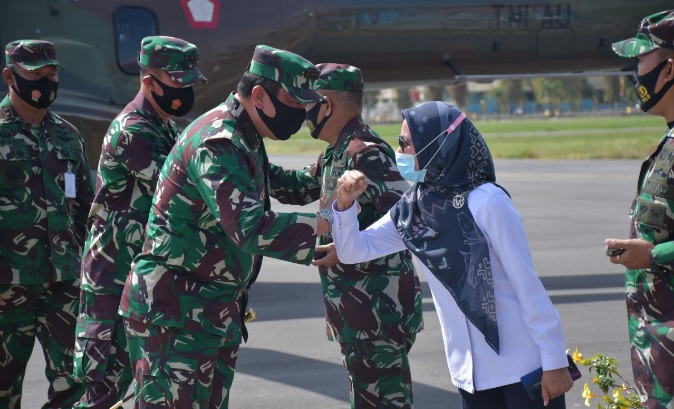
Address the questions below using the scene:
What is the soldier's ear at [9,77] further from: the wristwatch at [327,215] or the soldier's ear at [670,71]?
the soldier's ear at [670,71]

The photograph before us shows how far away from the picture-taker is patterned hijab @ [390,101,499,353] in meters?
3.68

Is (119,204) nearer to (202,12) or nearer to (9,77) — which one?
(9,77)

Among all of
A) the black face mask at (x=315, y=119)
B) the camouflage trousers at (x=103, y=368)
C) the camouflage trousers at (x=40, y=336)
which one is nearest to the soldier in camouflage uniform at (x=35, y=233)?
the camouflage trousers at (x=40, y=336)

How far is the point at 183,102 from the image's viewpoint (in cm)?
530

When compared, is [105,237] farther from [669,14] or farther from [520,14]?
[520,14]

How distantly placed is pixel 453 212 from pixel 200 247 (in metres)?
1.01

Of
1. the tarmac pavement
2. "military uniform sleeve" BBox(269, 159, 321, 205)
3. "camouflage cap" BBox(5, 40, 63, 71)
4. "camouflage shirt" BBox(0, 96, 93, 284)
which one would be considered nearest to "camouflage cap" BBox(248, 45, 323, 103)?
"military uniform sleeve" BBox(269, 159, 321, 205)

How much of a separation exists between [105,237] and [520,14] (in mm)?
7347

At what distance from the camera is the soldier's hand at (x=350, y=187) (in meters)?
3.95

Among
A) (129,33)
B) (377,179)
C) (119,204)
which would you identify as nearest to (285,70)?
(377,179)

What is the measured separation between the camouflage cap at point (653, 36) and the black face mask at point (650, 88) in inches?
3.3

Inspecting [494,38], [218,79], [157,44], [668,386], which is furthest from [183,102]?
[494,38]

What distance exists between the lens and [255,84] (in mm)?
4051

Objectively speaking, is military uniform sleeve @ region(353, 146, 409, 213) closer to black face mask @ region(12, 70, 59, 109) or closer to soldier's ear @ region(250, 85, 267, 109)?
soldier's ear @ region(250, 85, 267, 109)
